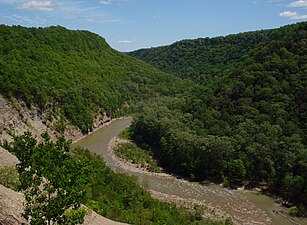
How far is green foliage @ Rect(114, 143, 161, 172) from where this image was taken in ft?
173

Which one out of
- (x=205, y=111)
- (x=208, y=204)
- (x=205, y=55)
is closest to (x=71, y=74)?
(x=205, y=111)

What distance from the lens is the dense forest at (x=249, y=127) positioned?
1700 inches

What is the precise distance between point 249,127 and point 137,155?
16.9m

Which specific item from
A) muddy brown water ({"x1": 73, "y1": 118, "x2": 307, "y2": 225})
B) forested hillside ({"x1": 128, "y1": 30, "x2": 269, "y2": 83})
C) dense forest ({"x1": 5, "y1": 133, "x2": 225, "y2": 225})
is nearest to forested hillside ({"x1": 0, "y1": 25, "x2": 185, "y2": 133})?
forested hillside ({"x1": 128, "y1": 30, "x2": 269, "y2": 83})

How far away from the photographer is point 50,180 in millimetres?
11797

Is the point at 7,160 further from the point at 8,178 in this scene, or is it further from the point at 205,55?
the point at 205,55

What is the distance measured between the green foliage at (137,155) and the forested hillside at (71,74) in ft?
38.8

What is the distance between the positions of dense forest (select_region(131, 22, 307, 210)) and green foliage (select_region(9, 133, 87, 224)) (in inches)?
1238

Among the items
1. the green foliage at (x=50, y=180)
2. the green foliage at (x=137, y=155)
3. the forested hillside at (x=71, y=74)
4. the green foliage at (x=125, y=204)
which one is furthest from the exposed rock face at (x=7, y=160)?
the forested hillside at (x=71, y=74)

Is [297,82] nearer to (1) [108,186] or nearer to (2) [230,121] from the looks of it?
(2) [230,121]

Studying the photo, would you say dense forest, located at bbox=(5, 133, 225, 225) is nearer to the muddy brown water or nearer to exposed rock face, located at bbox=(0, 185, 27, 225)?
exposed rock face, located at bbox=(0, 185, 27, 225)

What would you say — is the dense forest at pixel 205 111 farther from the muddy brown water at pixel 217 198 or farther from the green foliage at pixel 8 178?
the green foliage at pixel 8 178

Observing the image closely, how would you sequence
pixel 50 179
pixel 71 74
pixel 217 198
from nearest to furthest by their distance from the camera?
pixel 50 179 → pixel 217 198 → pixel 71 74

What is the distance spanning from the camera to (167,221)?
95.6ft
